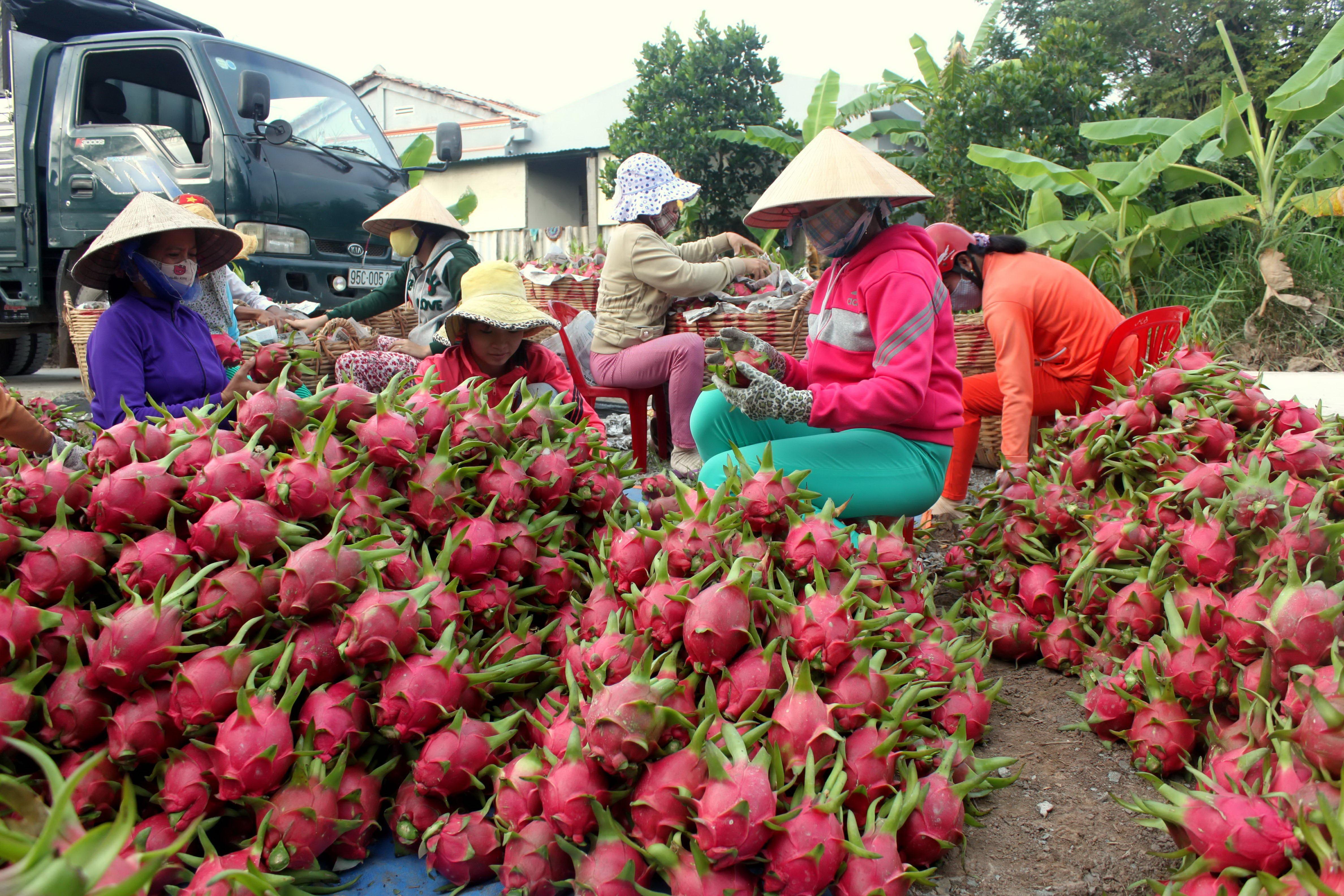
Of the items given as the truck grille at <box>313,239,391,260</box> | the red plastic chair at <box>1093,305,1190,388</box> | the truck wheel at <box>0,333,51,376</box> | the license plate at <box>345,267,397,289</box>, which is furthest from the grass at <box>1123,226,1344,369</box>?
the truck wheel at <box>0,333,51,376</box>

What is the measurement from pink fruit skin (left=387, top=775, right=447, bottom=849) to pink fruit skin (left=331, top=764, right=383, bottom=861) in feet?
0.10

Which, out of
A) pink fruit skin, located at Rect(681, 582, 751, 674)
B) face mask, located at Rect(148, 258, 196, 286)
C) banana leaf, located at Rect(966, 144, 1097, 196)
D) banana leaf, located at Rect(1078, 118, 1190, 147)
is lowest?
pink fruit skin, located at Rect(681, 582, 751, 674)

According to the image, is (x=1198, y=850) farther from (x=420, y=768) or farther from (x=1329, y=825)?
(x=420, y=768)

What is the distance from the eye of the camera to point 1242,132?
18.6ft

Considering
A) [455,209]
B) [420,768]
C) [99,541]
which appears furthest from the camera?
[455,209]

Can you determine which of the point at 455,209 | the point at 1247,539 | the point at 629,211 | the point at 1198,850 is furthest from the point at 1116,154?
the point at 1198,850

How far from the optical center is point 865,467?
248cm

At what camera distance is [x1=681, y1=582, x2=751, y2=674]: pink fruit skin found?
123 cm

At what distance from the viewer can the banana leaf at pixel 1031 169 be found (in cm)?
614

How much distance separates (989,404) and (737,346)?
184 cm

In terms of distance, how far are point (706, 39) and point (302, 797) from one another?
39.6ft

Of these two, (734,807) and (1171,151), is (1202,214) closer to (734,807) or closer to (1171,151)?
(1171,151)

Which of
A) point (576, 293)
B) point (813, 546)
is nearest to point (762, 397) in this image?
point (813, 546)

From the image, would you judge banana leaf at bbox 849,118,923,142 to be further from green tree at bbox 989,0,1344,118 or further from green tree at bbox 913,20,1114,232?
green tree at bbox 989,0,1344,118
